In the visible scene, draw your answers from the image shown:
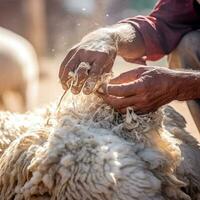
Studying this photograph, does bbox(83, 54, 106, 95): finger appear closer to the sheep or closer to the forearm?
the forearm

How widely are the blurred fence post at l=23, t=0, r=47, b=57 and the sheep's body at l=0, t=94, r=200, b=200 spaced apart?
821 centimetres

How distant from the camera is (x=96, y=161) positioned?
82.7 inches

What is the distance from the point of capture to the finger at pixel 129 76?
7.79ft

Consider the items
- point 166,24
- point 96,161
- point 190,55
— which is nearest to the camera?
point 96,161

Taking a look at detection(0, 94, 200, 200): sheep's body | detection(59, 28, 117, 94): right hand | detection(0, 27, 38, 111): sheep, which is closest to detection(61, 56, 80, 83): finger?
detection(59, 28, 117, 94): right hand

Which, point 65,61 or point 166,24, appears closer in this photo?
point 65,61

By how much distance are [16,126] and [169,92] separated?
1.79 feet

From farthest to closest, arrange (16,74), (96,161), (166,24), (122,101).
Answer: (16,74), (166,24), (122,101), (96,161)

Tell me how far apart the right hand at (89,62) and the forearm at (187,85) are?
225 millimetres

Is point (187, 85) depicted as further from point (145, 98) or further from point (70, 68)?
point (70, 68)

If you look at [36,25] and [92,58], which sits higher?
[92,58]

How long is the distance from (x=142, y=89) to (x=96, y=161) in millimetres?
325

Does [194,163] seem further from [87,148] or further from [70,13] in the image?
[70,13]

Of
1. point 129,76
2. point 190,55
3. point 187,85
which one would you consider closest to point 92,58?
point 129,76
